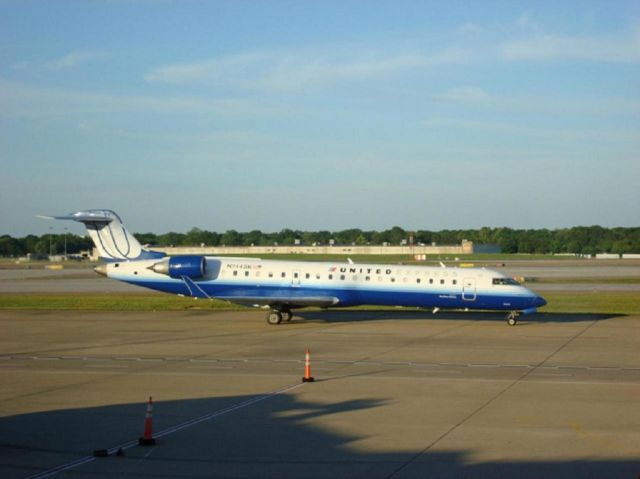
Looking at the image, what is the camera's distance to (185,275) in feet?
115

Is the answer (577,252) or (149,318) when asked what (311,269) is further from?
(577,252)

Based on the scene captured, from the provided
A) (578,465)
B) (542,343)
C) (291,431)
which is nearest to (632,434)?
(578,465)

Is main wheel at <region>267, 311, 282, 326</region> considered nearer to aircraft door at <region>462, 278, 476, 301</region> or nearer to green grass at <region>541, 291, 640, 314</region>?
aircraft door at <region>462, 278, 476, 301</region>

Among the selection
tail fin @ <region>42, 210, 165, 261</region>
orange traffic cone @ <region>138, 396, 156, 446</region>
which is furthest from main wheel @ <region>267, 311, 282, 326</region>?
orange traffic cone @ <region>138, 396, 156, 446</region>

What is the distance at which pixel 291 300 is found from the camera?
112 ft

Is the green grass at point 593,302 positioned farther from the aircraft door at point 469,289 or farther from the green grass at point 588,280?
the green grass at point 588,280

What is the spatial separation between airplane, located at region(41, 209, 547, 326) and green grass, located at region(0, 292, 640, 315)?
5589mm

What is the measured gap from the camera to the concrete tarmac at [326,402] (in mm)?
12172

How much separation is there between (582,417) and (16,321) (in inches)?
1070

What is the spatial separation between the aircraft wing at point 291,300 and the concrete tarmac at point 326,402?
114 inches

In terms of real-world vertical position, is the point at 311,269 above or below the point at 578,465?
above

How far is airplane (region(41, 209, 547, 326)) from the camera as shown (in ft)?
109

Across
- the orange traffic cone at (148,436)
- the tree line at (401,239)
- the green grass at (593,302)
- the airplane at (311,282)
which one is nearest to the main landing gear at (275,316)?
the airplane at (311,282)

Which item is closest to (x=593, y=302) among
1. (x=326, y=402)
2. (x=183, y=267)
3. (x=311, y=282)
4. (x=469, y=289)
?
(x=469, y=289)
